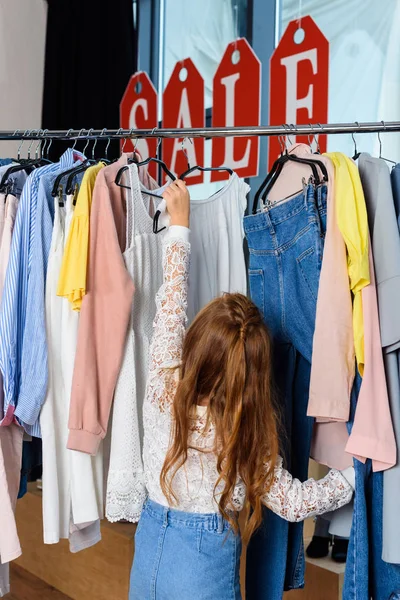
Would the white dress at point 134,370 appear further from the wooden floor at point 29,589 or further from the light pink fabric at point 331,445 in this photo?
the wooden floor at point 29,589

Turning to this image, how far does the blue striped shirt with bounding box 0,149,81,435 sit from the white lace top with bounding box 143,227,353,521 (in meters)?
0.32

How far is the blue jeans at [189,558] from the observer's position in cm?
142

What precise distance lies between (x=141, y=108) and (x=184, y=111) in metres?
0.32

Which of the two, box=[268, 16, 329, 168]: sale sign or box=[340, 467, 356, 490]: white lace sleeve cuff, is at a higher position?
box=[268, 16, 329, 168]: sale sign

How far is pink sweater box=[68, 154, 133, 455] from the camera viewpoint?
62.2 inches

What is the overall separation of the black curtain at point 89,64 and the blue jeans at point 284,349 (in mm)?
2177

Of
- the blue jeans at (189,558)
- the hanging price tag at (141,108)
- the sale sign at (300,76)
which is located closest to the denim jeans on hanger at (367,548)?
the blue jeans at (189,558)

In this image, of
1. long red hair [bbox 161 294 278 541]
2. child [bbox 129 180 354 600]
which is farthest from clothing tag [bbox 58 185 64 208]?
long red hair [bbox 161 294 278 541]

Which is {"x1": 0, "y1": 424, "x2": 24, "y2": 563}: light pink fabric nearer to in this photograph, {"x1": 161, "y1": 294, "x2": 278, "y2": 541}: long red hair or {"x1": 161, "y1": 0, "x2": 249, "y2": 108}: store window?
{"x1": 161, "y1": 294, "x2": 278, "y2": 541}: long red hair

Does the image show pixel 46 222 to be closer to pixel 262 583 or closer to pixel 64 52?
pixel 262 583

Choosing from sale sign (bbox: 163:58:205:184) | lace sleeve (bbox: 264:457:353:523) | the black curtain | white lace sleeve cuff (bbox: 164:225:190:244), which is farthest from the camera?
the black curtain

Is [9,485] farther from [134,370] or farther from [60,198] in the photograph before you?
[60,198]

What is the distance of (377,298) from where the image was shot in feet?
4.46

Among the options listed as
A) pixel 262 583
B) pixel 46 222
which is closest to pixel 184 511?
pixel 262 583
